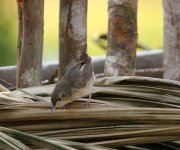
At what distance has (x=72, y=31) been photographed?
6.93 feet

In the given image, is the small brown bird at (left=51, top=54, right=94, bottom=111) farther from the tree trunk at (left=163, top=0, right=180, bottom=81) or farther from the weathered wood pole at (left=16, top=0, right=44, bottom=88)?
the tree trunk at (left=163, top=0, right=180, bottom=81)

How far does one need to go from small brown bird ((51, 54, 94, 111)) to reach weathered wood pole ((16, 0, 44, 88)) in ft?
1.21

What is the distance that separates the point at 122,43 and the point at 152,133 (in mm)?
803

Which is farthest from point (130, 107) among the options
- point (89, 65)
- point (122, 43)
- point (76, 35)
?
point (122, 43)

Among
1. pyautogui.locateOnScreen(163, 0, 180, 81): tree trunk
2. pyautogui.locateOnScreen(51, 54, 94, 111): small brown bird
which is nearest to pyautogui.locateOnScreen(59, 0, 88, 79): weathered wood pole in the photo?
pyautogui.locateOnScreen(51, 54, 94, 111): small brown bird

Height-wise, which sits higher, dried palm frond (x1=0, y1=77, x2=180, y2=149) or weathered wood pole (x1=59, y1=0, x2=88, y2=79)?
weathered wood pole (x1=59, y1=0, x2=88, y2=79)

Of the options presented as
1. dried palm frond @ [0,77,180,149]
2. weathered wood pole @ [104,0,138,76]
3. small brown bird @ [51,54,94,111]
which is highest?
weathered wood pole @ [104,0,138,76]

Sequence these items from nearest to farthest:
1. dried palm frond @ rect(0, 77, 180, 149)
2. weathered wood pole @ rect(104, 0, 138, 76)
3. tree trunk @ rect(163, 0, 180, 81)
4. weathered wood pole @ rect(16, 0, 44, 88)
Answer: dried palm frond @ rect(0, 77, 180, 149) → weathered wood pole @ rect(16, 0, 44, 88) → weathered wood pole @ rect(104, 0, 138, 76) → tree trunk @ rect(163, 0, 180, 81)

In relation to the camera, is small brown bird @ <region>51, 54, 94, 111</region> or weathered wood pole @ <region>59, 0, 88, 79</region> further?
weathered wood pole @ <region>59, 0, 88, 79</region>

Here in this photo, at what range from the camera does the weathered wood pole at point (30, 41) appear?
206 centimetres

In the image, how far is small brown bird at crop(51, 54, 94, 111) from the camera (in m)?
1.62

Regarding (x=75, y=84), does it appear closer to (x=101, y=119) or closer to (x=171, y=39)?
(x=101, y=119)

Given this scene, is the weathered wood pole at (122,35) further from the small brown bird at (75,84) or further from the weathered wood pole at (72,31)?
the small brown bird at (75,84)

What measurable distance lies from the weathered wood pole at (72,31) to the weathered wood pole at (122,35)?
20 centimetres
